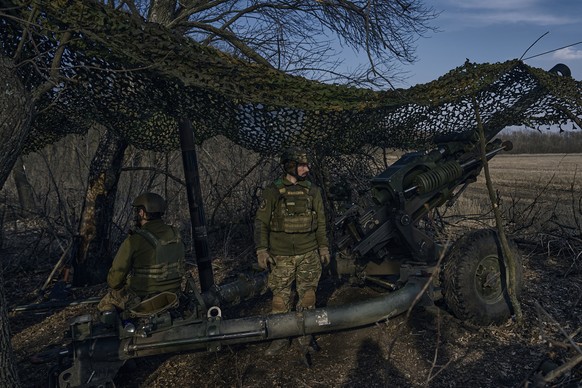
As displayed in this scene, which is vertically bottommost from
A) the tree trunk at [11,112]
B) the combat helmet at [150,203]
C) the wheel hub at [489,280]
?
the wheel hub at [489,280]

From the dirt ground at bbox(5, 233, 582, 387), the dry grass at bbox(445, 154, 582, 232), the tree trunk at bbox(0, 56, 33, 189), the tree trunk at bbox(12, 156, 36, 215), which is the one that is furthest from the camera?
the tree trunk at bbox(12, 156, 36, 215)

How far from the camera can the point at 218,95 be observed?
13.3ft

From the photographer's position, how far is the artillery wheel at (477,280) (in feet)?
14.5

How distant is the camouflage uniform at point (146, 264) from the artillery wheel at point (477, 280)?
240cm

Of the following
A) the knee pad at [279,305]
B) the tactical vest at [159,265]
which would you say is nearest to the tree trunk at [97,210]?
the tactical vest at [159,265]

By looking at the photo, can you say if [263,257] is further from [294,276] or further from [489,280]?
[489,280]

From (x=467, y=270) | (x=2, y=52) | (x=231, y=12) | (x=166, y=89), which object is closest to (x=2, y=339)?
(x=2, y=52)

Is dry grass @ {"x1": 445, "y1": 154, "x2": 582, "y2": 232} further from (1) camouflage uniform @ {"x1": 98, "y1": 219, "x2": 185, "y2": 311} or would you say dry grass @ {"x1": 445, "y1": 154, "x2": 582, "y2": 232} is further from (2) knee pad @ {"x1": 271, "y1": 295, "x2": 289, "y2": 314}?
(1) camouflage uniform @ {"x1": 98, "y1": 219, "x2": 185, "y2": 311}

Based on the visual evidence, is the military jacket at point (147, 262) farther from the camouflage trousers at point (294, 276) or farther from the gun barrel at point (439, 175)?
the gun barrel at point (439, 175)

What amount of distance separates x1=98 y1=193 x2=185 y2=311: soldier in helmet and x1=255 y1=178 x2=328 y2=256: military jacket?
0.81 metres

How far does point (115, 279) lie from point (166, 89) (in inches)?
61.6

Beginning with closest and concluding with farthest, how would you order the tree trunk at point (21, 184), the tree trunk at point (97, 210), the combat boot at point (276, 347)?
the combat boot at point (276, 347)
the tree trunk at point (97, 210)
the tree trunk at point (21, 184)

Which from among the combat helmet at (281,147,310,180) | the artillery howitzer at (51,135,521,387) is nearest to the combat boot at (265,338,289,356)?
the artillery howitzer at (51,135,521,387)

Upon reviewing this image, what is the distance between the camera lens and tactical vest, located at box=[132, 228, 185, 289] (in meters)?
3.90
